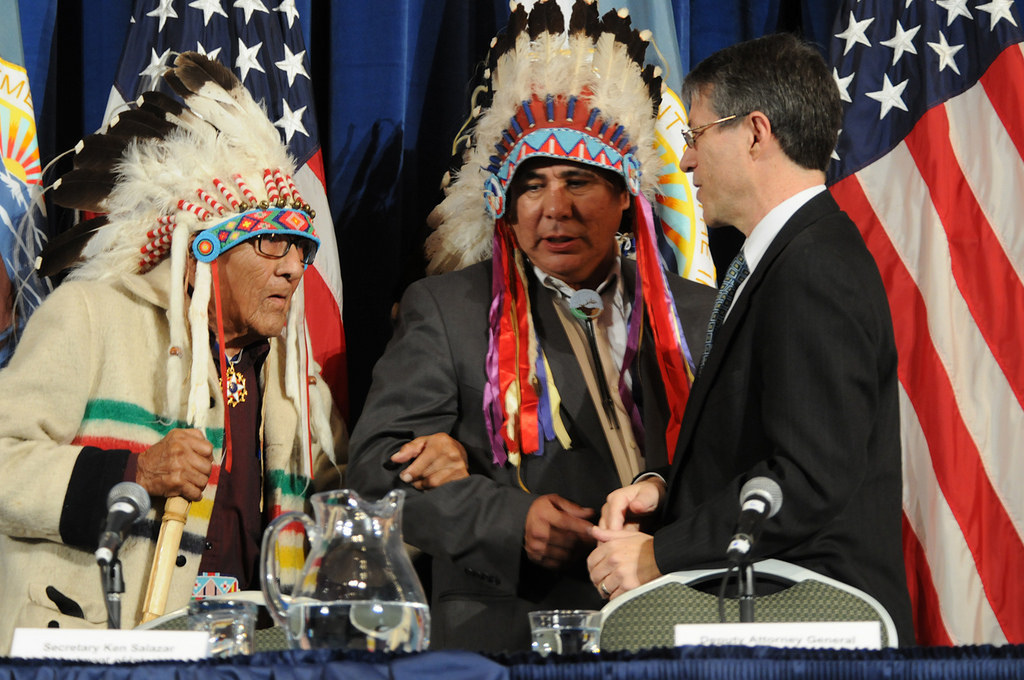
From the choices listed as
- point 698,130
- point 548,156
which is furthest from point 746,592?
point 548,156

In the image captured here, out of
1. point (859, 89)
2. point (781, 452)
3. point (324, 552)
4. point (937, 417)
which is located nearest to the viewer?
point (324, 552)

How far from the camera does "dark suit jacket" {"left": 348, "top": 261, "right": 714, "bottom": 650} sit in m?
2.40

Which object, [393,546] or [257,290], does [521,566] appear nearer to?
[257,290]

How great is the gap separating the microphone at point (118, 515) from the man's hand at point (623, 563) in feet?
2.34

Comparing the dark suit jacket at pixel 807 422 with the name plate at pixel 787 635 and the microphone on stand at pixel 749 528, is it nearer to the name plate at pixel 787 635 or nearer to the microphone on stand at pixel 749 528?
the microphone on stand at pixel 749 528

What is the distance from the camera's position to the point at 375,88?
333cm

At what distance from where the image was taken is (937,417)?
2.89m

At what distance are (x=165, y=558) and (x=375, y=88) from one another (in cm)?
154

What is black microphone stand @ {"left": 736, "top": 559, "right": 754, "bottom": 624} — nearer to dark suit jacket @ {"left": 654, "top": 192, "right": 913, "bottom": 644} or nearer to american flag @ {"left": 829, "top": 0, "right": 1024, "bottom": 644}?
dark suit jacket @ {"left": 654, "top": 192, "right": 913, "bottom": 644}

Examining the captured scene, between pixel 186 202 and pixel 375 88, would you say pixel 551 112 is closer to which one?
pixel 375 88

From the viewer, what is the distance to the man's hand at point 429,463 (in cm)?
245

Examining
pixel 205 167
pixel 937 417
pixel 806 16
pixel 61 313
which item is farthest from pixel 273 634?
pixel 806 16

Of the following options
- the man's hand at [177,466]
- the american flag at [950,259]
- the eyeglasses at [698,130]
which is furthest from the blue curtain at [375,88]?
the eyeglasses at [698,130]

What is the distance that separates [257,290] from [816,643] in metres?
1.72
